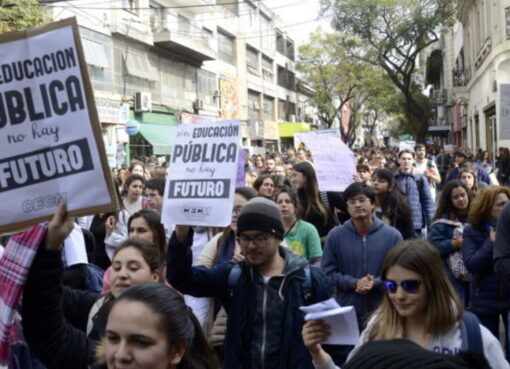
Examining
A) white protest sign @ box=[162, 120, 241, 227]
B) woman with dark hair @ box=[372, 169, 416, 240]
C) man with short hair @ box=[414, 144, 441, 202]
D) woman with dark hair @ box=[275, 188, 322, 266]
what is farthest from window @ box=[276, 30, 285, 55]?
white protest sign @ box=[162, 120, 241, 227]

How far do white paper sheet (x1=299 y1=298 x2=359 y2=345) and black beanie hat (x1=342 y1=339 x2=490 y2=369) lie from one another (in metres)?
1.44

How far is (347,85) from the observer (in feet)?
174

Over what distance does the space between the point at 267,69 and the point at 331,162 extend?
48.5 m

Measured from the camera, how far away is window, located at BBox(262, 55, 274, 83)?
54094mm

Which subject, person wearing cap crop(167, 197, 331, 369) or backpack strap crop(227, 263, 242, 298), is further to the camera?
backpack strap crop(227, 263, 242, 298)

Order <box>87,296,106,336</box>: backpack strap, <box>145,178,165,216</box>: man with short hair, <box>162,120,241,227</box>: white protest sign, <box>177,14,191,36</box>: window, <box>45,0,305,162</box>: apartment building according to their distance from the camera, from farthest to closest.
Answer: <box>177,14,191,36</box>: window, <box>45,0,305,162</box>: apartment building, <box>145,178,165,216</box>: man with short hair, <box>162,120,241,227</box>: white protest sign, <box>87,296,106,336</box>: backpack strap

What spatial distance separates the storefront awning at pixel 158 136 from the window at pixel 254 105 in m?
16.8

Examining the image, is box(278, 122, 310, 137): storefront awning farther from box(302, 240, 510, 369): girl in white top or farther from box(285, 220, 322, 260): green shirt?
box(302, 240, 510, 369): girl in white top

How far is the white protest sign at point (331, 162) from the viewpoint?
7.54m

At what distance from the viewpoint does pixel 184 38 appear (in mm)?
32531

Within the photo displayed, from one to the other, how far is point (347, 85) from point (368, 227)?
49305 mm

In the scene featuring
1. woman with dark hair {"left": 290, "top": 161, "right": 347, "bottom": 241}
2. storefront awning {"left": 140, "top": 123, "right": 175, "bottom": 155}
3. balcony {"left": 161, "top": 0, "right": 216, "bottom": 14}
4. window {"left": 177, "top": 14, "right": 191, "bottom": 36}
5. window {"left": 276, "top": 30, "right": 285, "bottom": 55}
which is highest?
window {"left": 276, "top": 30, "right": 285, "bottom": 55}

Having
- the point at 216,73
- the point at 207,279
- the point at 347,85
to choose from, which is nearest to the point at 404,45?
the point at 216,73

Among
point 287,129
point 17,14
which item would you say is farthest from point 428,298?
point 287,129
